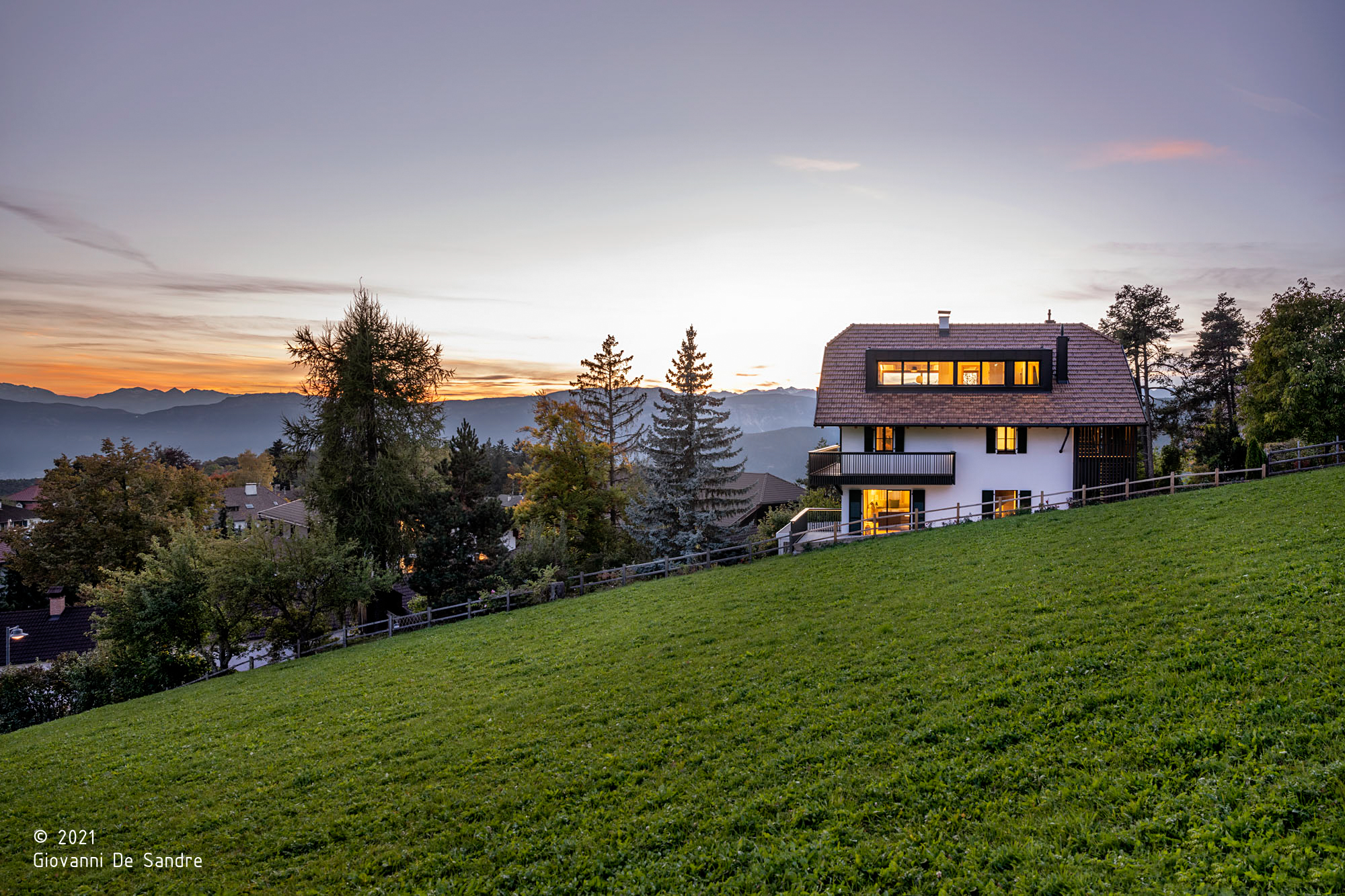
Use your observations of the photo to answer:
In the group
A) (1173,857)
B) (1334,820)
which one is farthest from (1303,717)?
(1173,857)

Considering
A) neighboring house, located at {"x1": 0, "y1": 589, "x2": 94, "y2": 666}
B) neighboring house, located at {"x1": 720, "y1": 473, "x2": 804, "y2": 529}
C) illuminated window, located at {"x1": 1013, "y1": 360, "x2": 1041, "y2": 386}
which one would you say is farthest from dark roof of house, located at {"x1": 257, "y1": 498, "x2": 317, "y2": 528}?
illuminated window, located at {"x1": 1013, "y1": 360, "x2": 1041, "y2": 386}

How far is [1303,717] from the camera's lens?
7180mm

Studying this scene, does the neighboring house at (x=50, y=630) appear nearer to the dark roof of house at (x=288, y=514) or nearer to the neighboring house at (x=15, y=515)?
the dark roof of house at (x=288, y=514)

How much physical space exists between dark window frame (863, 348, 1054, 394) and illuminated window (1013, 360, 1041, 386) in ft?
0.36

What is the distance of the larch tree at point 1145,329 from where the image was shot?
44.9 m

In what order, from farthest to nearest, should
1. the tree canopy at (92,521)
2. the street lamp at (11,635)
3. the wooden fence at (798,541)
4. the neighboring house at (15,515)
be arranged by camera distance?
the neighboring house at (15,515), the tree canopy at (92,521), the street lamp at (11,635), the wooden fence at (798,541)

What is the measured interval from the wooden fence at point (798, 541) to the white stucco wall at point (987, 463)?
72 cm

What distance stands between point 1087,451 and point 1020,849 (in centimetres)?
2877

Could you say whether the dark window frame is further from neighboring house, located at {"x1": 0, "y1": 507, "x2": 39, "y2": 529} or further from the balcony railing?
neighboring house, located at {"x1": 0, "y1": 507, "x2": 39, "y2": 529}

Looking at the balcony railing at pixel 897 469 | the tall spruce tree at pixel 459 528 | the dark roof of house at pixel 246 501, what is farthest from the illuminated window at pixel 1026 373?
the dark roof of house at pixel 246 501

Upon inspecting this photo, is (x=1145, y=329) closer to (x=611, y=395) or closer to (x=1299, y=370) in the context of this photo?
(x=1299, y=370)

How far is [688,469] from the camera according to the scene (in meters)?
34.7

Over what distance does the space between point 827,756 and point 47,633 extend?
49.5 metres

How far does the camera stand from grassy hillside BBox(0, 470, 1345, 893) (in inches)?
251
